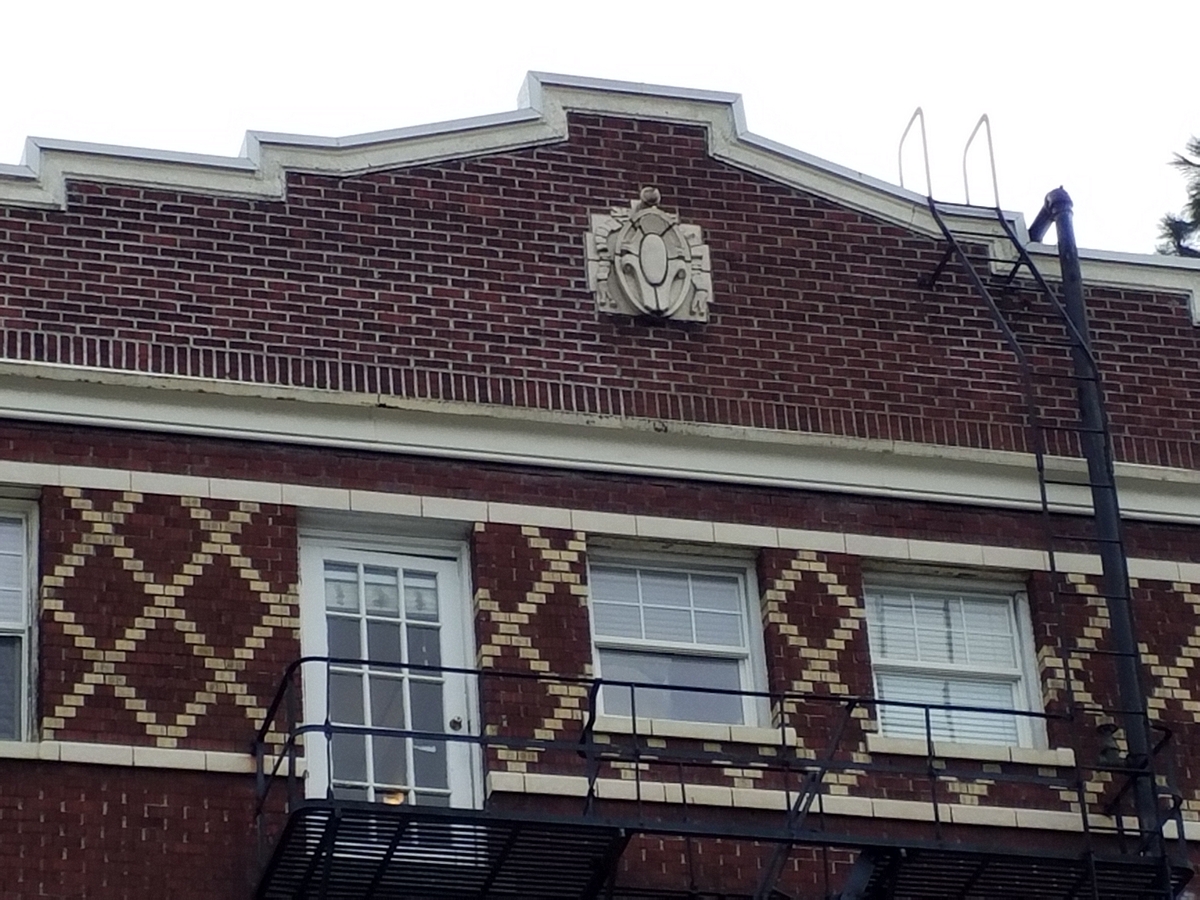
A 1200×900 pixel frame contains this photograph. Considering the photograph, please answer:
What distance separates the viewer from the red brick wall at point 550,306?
19750 millimetres

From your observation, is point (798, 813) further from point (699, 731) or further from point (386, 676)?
point (386, 676)

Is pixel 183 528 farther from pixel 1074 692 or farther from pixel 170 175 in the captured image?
pixel 1074 692

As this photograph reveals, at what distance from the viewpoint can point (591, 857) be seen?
18.0 metres

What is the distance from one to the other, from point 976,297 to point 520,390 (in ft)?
11.8

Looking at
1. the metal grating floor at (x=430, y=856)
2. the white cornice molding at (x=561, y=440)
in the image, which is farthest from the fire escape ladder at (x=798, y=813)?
the white cornice molding at (x=561, y=440)

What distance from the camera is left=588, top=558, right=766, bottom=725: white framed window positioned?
19844 mm

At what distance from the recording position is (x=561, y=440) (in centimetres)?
2025

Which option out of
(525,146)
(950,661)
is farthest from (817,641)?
(525,146)

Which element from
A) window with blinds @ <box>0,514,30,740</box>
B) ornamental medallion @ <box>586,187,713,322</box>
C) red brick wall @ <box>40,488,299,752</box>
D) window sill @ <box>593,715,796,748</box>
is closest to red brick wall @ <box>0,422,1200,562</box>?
red brick wall @ <box>40,488,299,752</box>

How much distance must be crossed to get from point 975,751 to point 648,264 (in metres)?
4.00

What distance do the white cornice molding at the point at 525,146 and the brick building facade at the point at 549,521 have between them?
0.09 feet

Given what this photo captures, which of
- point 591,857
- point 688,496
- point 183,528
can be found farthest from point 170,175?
point 591,857

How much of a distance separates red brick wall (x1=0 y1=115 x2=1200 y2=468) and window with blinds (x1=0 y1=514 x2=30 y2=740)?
1.20 meters

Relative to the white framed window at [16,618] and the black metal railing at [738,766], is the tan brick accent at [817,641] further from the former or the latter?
the white framed window at [16,618]
